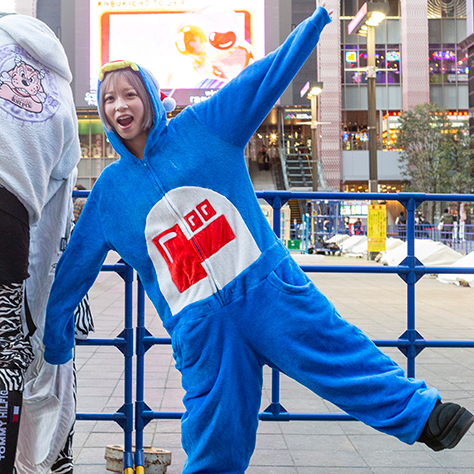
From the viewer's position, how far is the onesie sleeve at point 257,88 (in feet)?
5.84

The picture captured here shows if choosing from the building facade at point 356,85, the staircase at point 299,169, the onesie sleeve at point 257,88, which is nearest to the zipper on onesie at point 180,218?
the onesie sleeve at point 257,88

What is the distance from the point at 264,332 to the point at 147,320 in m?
5.83

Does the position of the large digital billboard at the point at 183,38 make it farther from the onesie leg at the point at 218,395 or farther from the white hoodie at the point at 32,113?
the onesie leg at the point at 218,395

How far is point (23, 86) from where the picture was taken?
203 centimetres

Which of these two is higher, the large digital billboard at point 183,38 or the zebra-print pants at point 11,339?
the large digital billboard at point 183,38

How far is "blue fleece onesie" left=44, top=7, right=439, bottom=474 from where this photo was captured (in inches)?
69.6

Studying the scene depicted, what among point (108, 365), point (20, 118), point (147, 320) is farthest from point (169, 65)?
point (20, 118)

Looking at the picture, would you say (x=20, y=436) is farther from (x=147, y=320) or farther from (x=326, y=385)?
(x=147, y=320)

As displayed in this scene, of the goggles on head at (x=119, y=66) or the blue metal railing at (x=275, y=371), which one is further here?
the blue metal railing at (x=275, y=371)

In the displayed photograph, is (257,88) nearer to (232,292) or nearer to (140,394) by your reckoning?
(232,292)

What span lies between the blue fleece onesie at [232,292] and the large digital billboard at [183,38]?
28.9 meters

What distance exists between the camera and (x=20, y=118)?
1984 millimetres

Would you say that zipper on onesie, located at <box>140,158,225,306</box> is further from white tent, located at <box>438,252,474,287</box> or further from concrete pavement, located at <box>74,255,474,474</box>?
white tent, located at <box>438,252,474,287</box>

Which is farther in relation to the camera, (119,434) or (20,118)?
(119,434)
